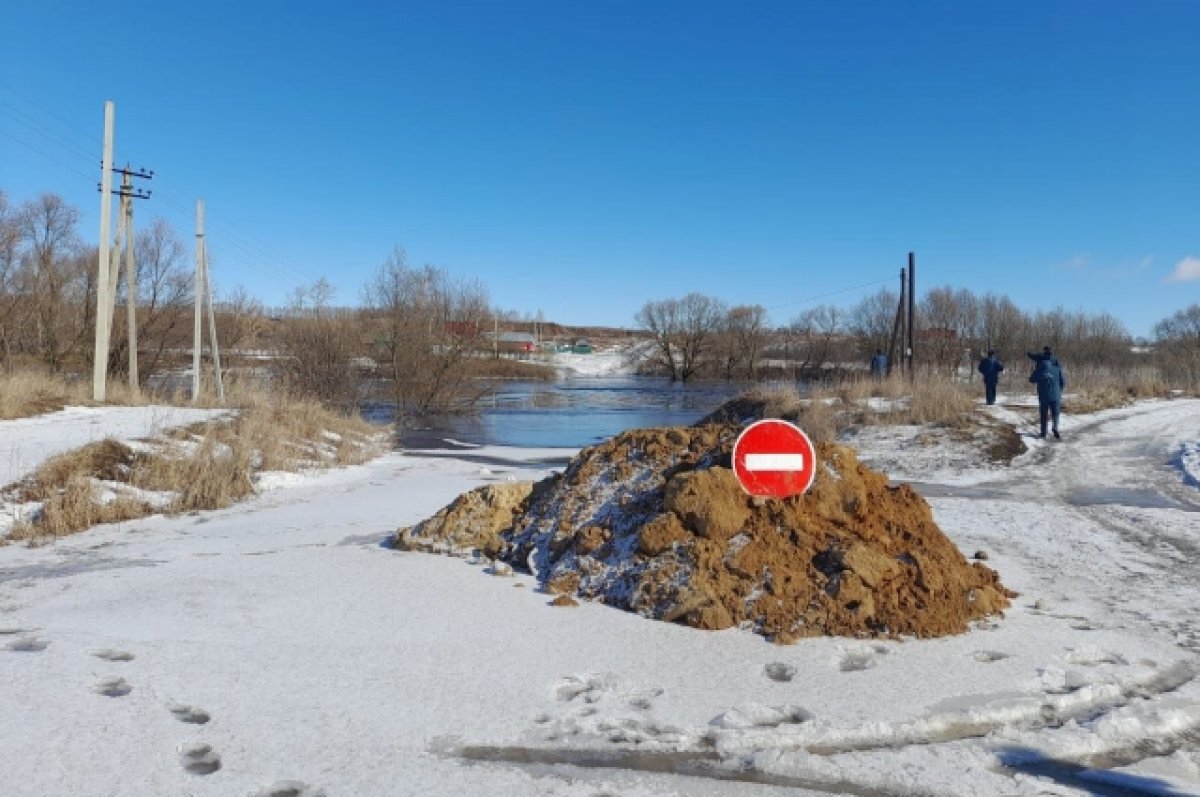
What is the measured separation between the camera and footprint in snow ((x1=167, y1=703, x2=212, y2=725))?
342 cm

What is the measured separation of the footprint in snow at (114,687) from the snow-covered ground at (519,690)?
0.15ft

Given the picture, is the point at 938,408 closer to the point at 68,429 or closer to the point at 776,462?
the point at 776,462

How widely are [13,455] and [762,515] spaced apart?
904 cm

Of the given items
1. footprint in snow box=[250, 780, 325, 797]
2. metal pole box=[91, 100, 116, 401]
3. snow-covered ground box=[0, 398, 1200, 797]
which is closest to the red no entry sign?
snow-covered ground box=[0, 398, 1200, 797]

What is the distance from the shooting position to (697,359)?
282 feet

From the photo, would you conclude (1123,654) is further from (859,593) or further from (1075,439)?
(1075,439)

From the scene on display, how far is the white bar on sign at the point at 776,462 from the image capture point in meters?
5.46

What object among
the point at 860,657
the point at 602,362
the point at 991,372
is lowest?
the point at 860,657

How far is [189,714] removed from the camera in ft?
11.4

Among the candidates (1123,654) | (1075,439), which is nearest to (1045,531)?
(1123,654)

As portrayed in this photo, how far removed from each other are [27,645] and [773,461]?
439 centimetres

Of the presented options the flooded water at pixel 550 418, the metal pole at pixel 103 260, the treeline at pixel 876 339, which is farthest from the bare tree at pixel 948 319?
the metal pole at pixel 103 260

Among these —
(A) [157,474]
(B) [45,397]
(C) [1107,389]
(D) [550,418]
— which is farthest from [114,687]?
(C) [1107,389]

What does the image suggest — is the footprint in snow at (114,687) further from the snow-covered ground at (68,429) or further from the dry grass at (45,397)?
the dry grass at (45,397)
